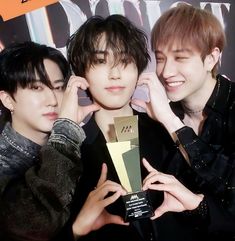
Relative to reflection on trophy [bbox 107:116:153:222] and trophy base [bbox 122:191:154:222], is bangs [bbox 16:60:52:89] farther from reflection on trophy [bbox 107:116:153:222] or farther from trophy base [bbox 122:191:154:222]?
trophy base [bbox 122:191:154:222]

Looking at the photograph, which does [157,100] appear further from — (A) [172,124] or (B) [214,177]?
(B) [214,177]

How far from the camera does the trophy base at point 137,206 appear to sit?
91 cm

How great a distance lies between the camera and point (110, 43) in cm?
115

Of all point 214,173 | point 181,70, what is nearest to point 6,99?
point 181,70

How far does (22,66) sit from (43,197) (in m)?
0.59

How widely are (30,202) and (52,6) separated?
1114 mm

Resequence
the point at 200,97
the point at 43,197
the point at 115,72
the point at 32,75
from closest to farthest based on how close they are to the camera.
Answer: the point at 43,197 < the point at 115,72 < the point at 32,75 < the point at 200,97

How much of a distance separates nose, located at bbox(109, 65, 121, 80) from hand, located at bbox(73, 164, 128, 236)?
0.31 metres

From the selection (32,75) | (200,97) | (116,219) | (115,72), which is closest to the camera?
(116,219)

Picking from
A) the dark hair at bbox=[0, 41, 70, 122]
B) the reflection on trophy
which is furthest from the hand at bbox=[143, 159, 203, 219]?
the dark hair at bbox=[0, 41, 70, 122]

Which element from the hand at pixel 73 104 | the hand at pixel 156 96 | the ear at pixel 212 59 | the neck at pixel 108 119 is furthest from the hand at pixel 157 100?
the ear at pixel 212 59

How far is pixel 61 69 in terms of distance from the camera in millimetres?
1363

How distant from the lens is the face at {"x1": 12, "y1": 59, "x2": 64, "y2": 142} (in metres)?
1.29

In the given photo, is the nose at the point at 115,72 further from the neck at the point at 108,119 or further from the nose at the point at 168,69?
the nose at the point at 168,69
